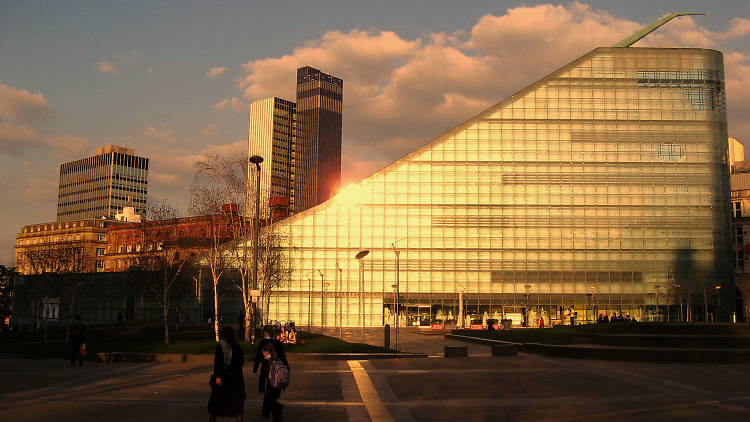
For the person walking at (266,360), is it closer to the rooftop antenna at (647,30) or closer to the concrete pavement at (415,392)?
the concrete pavement at (415,392)

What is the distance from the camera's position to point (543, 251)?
304 feet

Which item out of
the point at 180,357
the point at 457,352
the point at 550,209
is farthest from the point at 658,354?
the point at 550,209

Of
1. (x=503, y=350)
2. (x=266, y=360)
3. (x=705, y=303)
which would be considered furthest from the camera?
(x=705, y=303)

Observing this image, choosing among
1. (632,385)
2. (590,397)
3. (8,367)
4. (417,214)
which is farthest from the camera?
(417,214)

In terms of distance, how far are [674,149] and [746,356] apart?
71.8 metres

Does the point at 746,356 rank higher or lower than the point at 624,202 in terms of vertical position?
lower

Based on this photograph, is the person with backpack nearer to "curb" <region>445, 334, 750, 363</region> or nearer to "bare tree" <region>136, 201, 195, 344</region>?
"curb" <region>445, 334, 750, 363</region>

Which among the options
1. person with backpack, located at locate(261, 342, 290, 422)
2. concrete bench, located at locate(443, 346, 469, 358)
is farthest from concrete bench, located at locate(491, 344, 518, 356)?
person with backpack, located at locate(261, 342, 290, 422)

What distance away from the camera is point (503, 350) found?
108 ft

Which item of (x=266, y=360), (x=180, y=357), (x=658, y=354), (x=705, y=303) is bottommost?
(x=180, y=357)

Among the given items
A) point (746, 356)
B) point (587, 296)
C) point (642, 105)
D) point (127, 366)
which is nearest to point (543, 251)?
point (587, 296)

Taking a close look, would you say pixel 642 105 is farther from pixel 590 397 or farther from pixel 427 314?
pixel 590 397

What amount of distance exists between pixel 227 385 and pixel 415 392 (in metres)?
7.61

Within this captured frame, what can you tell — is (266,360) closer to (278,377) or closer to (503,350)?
(278,377)
